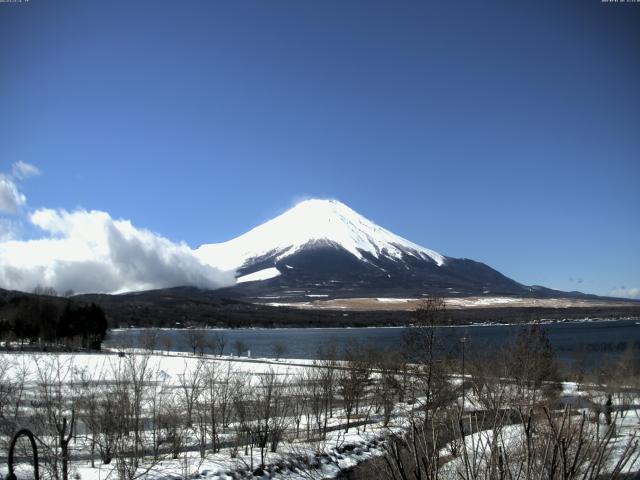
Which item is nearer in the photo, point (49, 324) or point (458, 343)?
point (458, 343)

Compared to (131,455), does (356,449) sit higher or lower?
lower

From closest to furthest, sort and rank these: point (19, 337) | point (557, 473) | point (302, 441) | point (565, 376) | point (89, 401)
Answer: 1. point (557, 473)
2. point (89, 401)
3. point (302, 441)
4. point (565, 376)
5. point (19, 337)

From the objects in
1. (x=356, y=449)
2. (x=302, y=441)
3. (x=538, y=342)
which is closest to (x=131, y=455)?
(x=302, y=441)

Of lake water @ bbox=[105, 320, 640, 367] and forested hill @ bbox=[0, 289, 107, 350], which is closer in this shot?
lake water @ bbox=[105, 320, 640, 367]

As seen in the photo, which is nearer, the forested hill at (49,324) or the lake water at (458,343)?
the lake water at (458,343)

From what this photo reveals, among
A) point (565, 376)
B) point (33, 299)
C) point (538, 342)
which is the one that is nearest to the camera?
point (538, 342)

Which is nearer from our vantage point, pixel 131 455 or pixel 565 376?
pixel 131 455

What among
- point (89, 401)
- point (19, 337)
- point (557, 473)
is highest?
point (557, 473)

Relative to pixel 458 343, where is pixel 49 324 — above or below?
above

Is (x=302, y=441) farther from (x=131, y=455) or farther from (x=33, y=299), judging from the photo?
(x=33, y=299)

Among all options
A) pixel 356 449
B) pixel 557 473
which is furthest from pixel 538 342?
A: pixel 557 473

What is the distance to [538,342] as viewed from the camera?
136 feet

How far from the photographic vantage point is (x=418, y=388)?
3822cm

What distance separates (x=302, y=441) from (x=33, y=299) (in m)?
86.7
